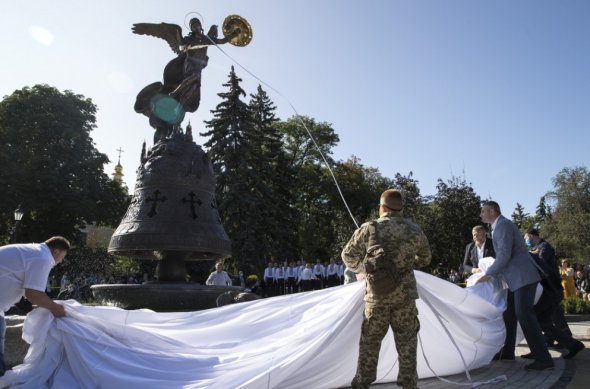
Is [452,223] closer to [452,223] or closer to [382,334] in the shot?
[452,223]

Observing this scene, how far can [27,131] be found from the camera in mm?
36344

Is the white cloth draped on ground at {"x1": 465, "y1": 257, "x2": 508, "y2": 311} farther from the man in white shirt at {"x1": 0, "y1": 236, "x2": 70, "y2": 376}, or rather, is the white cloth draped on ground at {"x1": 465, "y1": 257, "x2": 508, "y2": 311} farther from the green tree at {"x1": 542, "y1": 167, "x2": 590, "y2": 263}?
the green tree at {"x1": 542, "y1": 167, "x2": 590, "y2": 263}

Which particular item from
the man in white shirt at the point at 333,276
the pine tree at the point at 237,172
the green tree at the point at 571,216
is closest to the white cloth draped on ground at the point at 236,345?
the man in white shirt at the point at 333,276

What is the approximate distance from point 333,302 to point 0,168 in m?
35.0

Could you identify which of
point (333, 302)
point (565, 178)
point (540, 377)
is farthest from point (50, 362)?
point (565, 178)

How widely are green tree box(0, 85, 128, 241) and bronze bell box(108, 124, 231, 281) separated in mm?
29786

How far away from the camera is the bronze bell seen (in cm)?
809

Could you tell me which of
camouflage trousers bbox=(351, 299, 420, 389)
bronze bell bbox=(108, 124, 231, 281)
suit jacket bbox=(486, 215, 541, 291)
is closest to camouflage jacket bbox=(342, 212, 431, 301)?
camouflage trousers bbox=(351, 299, 420, 389)

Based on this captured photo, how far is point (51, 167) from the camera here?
3612 centimetres

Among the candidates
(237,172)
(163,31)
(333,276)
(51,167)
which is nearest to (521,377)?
(163,31)

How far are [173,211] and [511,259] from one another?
5380 mm

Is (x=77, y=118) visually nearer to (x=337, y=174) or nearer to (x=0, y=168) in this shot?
(x=0, y=168)

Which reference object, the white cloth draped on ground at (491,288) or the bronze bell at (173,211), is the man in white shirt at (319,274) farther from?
the white cloth draped on ground at (491,288)

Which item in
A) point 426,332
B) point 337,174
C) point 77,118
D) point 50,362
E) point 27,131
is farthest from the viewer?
point 337,174
